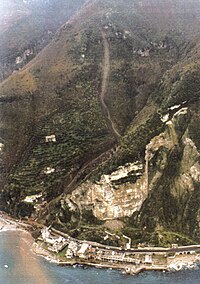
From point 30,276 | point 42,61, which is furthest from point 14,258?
point 42,61

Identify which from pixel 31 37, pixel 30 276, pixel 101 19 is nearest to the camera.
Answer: pixel 30 276

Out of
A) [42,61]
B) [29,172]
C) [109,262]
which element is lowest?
[109,262]

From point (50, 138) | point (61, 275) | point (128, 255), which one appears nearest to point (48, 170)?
point (50, 138)

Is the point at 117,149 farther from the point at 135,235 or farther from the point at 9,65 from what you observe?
the point at 9,65

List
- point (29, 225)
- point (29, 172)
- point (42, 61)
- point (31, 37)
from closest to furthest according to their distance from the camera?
point (29, 225), point (29, 172), point (42, 61), point (31, 37)

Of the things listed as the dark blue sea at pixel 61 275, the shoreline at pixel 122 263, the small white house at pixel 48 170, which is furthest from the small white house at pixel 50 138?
the dark blue sea at pixel 61 275

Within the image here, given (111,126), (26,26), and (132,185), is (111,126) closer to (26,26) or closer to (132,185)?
(132,185)
